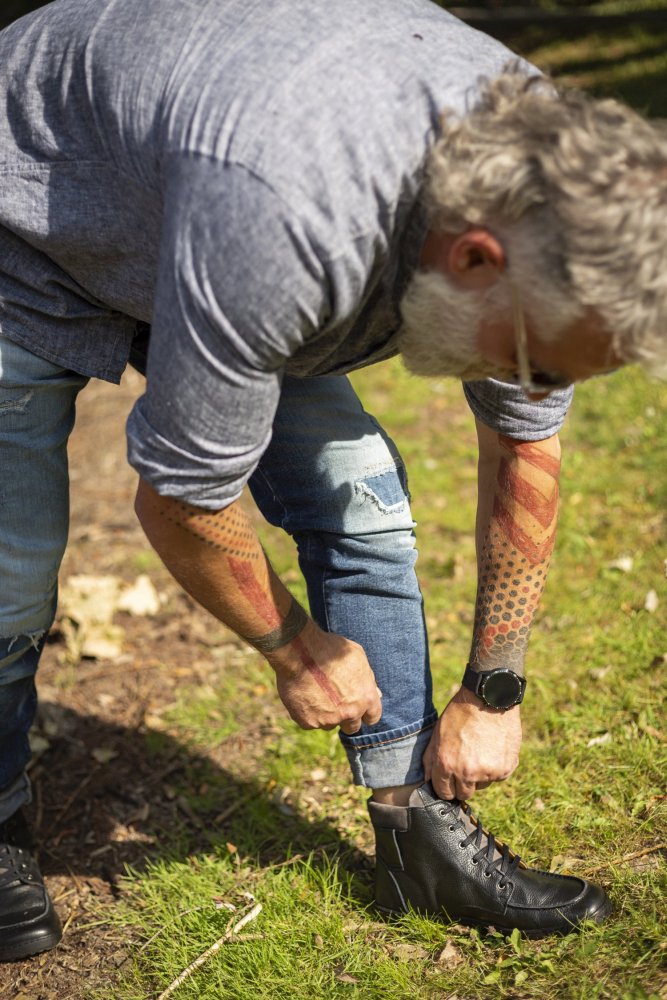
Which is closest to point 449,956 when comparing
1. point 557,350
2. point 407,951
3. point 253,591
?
point 407,951

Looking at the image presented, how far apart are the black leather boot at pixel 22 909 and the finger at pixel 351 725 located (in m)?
0.93

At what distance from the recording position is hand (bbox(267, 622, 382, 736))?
2.13m

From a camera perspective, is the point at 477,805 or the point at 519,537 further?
the point at 477,805

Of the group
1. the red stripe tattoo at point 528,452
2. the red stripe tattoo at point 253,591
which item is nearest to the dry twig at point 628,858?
the red stripe tattoo at point 528,452

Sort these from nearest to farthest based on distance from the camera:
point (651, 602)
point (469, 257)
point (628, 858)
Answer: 1. point (469, 257)
2. point (628, 858)
3. point (651, 602)

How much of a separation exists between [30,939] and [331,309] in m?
1.77

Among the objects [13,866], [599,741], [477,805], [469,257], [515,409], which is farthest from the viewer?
[599,741]

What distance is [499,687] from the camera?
235 centimetres

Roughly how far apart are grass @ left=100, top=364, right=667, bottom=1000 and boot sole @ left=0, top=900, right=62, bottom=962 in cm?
18

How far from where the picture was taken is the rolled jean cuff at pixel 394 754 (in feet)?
8.00

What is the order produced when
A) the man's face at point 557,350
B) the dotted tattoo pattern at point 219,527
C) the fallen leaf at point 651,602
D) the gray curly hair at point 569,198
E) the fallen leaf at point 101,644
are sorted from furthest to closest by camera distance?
1. the fallen leaf at point 101,644
2. the fallen leaf at point 651,602
3. the dotted tattoo pattern at point 219,527
4. the man's face at point 557,350
5. the gray curly hair at point 569,198

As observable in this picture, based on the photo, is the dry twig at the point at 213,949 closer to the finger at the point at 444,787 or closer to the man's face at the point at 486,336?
the finger at the point at 444,787

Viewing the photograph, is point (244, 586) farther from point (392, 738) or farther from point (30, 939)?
point (30, 939)

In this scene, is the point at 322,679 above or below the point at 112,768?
above
